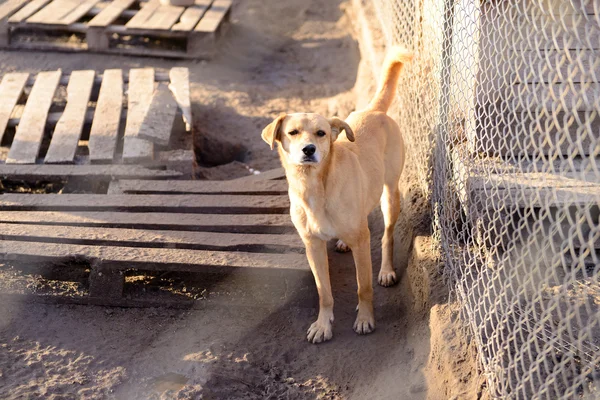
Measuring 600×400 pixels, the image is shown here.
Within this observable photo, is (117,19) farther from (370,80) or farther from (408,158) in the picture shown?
(408,158)

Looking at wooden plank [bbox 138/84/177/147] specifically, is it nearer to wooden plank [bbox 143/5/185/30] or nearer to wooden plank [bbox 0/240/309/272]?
wooden plank [bbox 0/240/309/272]

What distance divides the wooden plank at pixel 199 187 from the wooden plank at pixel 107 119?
55 centimetres


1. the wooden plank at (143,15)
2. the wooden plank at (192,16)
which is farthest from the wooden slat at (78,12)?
the wooden plank at (192,16)

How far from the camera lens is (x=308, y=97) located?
716 centimetres

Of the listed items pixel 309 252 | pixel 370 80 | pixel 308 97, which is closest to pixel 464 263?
pixel 309 252

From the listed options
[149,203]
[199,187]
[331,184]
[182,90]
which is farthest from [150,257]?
[182,90]

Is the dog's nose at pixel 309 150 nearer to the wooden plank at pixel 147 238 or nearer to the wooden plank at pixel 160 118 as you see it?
the wooden plank at pixel 147 238

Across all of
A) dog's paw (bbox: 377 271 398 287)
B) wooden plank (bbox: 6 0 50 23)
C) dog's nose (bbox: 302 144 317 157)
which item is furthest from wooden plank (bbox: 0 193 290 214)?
wooden plank (bbox: 6 0 50 23)

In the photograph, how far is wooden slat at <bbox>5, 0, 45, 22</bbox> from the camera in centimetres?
771

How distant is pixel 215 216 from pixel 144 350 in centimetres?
108

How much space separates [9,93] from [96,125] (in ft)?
4.23

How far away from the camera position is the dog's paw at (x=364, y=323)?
3.70 meters

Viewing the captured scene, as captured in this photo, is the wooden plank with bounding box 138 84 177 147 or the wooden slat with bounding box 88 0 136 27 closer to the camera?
the wooden plank with bounding box 138 84 177 147

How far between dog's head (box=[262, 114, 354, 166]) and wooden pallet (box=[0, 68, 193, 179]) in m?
1.64
